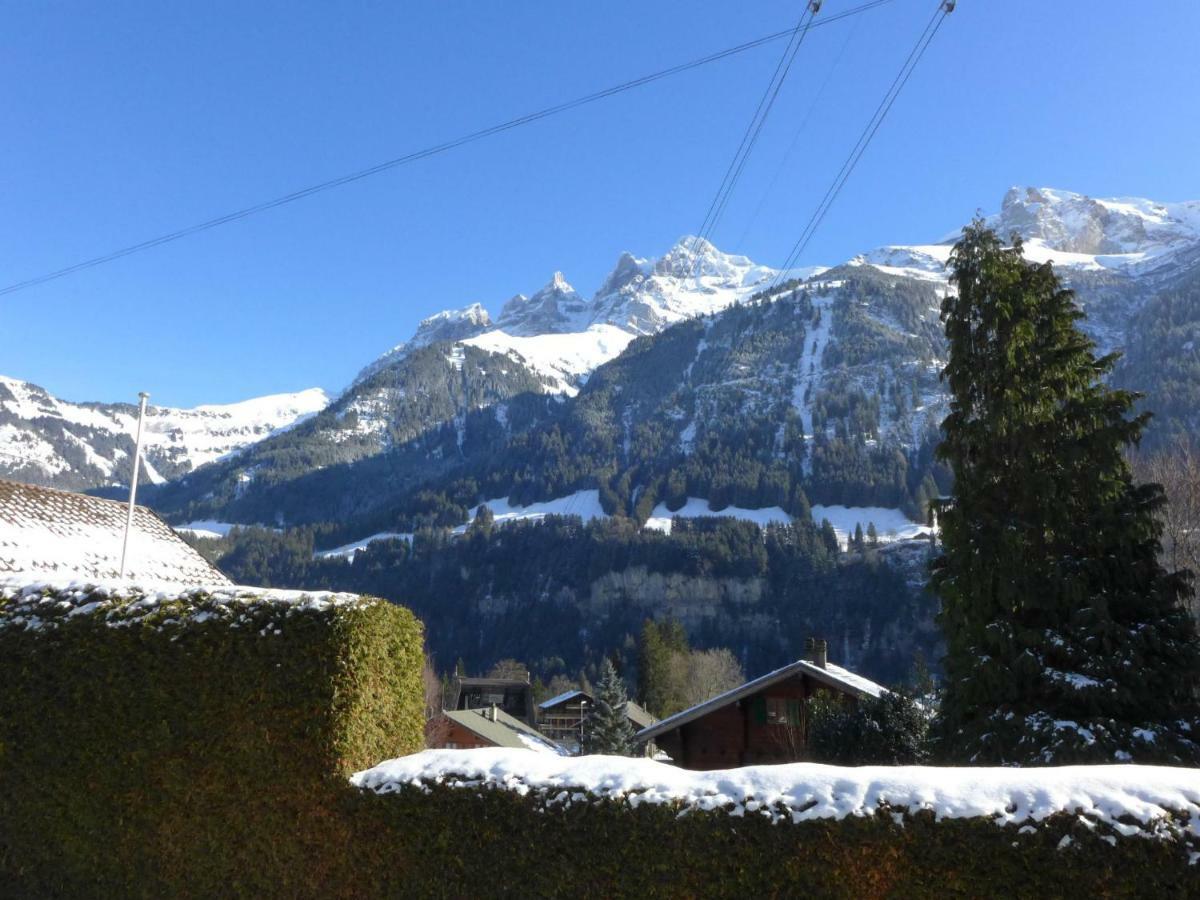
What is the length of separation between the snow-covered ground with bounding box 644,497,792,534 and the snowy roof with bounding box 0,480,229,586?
515 feet

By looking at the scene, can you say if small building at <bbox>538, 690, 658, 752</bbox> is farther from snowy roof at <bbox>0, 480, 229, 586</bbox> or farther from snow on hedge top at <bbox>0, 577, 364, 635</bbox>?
snow on hedge top at <bbox>0, 577, 364, 635</bbox>

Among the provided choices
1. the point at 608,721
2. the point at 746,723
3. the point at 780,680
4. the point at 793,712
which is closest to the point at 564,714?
the point at 608,721

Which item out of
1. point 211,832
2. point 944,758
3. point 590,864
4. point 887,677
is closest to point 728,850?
point 590,864

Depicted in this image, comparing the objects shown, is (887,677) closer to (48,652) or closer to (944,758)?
(944,758)

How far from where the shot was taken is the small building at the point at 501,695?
283 feet

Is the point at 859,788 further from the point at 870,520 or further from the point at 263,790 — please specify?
the point at 870,520

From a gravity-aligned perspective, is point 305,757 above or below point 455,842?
above

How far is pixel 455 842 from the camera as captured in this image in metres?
6.96

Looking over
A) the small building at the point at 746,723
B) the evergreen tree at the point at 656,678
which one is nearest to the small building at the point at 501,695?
the evergreen tree at the point at 656,678

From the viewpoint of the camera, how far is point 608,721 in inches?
2125

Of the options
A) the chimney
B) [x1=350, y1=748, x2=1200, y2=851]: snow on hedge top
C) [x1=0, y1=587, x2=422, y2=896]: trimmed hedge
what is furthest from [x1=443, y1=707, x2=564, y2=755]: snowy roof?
[x1=350, y1=748, x2=1200, y2=851]: snow on hedge top

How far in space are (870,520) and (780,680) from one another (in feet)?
533

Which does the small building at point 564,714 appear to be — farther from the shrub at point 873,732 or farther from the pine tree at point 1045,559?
the pine tree at point 1045,559

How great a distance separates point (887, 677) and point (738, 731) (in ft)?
329
